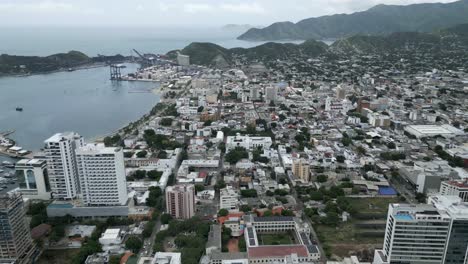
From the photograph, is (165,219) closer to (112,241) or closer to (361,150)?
(112,241)

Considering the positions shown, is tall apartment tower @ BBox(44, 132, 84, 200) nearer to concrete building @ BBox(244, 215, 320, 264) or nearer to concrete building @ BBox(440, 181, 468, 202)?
concrete building @ BBox(244, 215, 320, 264)

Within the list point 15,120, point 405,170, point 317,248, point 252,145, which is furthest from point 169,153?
point 15,120

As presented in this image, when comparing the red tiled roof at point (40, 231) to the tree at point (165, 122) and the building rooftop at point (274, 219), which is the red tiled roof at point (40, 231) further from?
the tree at point (165, 122)

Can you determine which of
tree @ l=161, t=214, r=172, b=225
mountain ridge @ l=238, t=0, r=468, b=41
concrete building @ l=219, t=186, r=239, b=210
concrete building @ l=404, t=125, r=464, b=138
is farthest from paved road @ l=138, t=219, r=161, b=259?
mountain ridge @ l=238, t=0, r=468, b=41

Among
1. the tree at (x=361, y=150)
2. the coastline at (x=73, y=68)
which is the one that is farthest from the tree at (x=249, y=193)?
the coastline at (x=73, y=68)

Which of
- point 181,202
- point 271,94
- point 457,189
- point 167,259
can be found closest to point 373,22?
point 271,94

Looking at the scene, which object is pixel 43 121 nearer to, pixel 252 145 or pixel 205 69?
pixel 252 145
